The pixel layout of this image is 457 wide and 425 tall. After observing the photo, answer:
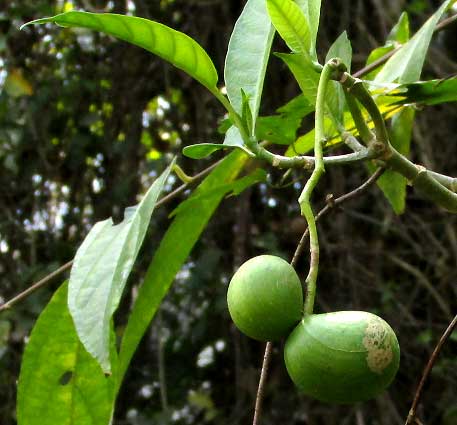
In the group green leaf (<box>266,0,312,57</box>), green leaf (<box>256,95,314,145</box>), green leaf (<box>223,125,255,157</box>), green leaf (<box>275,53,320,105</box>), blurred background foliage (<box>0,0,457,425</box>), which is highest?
green leaf (<box>266,0,312,57</box>)

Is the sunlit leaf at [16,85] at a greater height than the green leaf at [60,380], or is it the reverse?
the sunlit leaf at [16,85]

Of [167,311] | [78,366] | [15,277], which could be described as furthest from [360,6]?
[78,366]

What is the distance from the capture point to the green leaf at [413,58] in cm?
83

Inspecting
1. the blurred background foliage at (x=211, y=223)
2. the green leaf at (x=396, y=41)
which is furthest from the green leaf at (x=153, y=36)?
the blurred background foliage at (x=211, y=223)

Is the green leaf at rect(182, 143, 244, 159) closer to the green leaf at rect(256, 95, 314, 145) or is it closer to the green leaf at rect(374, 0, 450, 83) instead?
the green leaf at rect(256, 95, 314, 145)

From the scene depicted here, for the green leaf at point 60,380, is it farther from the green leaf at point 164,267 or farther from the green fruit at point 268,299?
the green fruit at point 268,299

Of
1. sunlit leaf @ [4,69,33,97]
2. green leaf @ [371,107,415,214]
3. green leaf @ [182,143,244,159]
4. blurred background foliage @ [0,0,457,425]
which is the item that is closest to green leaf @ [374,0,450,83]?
green leaf @ [371,107,415,214]

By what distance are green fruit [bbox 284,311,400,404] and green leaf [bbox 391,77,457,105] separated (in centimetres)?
26

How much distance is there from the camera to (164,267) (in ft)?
2.64

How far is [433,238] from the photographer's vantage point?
202 cm

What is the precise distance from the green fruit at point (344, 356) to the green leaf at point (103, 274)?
0.45 ft

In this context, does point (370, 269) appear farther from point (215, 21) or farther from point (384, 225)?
point (215, 21)

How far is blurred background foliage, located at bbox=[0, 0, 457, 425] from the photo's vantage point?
79.7 inches

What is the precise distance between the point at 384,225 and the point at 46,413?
141 cm
